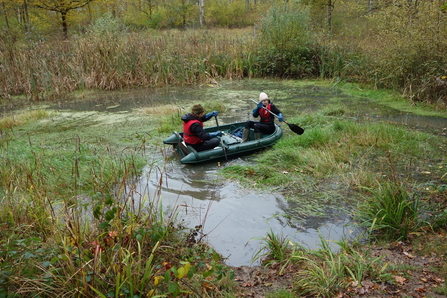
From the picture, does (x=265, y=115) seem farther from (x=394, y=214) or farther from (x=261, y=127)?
(x=394, y=214)

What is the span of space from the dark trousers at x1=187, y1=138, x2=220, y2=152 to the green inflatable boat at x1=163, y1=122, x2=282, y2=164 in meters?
0.09

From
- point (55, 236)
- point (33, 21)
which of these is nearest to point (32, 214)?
point (55, 236)

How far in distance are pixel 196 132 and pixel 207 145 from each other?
36 cm

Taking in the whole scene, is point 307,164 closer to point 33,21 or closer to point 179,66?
point 179,66

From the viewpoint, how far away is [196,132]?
6.29 metres

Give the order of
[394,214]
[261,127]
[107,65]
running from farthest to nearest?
[107,65] < [261,127] < [394,214]

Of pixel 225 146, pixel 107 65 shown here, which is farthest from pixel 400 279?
pixel 107 65

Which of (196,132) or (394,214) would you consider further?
(196,132)

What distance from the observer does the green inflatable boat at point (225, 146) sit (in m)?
6.25

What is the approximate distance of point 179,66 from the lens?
13.1 m

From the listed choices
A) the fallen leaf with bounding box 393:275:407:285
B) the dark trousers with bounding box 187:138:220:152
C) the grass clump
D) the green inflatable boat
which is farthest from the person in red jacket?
the fallen leaf with bounding box 393:275:407:285

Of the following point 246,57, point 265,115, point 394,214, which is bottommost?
point 394,214

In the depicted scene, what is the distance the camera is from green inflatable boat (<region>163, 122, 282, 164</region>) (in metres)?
6.25

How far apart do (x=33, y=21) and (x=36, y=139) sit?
49.8 ft
